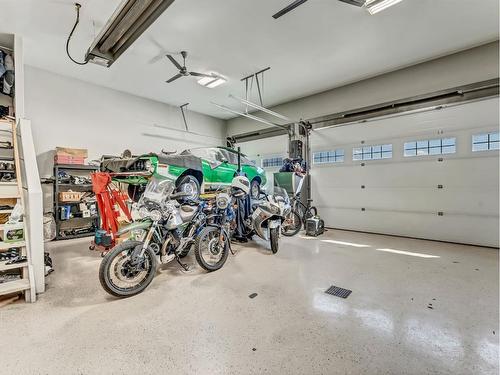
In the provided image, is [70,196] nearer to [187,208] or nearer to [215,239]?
[187,208]

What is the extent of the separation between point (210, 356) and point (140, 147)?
19.6 feet

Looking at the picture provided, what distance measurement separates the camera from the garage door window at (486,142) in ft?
13.2

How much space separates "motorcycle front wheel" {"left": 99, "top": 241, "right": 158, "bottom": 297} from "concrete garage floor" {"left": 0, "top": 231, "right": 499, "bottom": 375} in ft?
0.40

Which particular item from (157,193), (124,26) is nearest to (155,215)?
(157,193)

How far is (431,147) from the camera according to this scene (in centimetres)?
464

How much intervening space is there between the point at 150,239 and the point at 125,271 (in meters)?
0.41

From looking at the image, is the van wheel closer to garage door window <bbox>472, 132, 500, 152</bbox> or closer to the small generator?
the small generator

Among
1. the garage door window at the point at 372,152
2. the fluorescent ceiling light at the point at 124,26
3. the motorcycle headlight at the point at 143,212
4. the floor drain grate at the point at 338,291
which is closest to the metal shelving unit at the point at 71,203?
the fluorescent ceiling light at the point at 124,26

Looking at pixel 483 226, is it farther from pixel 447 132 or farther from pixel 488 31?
pixel 488 31

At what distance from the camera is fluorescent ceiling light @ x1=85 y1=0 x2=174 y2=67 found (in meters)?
2.08

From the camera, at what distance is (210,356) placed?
1.54m

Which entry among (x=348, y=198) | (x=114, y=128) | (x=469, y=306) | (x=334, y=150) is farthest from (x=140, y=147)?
(x=469, y=306)

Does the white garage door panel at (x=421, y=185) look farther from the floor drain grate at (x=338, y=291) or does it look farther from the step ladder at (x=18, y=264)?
the step ladder at (x=18, y=264)

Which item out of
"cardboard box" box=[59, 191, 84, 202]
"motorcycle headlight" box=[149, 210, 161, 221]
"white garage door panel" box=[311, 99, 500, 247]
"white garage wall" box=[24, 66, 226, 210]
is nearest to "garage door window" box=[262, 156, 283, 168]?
"white garage door panel" box=[311, 99, 500, 247]
